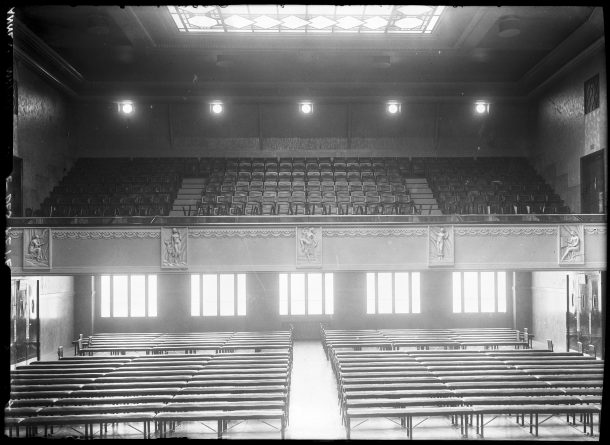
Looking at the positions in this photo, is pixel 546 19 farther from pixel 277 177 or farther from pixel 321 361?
pixel 321 361

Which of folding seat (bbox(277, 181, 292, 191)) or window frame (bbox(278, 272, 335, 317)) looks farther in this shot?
window frame (bbox(278, 272, 335, 317))

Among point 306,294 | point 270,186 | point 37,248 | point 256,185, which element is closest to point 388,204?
point 270,186

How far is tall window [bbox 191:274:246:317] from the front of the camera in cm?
1892

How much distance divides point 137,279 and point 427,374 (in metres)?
12.7

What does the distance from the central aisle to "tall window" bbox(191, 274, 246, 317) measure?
4061mm

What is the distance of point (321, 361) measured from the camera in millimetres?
14727

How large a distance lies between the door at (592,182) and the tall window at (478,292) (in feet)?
18.3

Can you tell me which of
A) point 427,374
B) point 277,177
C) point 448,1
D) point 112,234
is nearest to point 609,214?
point 448,1

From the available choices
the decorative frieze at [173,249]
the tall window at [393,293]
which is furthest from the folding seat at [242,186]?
the tall window at [393,293]

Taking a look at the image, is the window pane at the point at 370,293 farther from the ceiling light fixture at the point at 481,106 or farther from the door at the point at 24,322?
the door at the point at 24,322

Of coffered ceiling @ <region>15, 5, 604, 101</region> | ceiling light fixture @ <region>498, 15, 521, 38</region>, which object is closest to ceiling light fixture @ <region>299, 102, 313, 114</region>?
coffered ceiling @ <region>15, 5, 604, 101</region>

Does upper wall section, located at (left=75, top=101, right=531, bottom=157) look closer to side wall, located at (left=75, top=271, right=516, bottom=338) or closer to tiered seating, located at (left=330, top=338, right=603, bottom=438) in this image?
side wall, located at (left=75, top=271, right=516, bottom=338)

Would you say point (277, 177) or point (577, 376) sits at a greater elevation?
point (277, 177)

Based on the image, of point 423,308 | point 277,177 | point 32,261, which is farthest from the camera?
point 423,308
